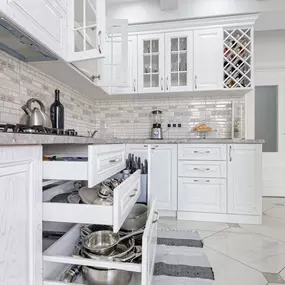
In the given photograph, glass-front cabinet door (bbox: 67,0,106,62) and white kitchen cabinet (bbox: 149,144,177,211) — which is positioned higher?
glass-front cabinet door (bbox: 67,0,106,62)

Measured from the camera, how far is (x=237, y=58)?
2619 mm

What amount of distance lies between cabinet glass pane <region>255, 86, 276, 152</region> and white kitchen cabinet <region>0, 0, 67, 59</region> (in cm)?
305

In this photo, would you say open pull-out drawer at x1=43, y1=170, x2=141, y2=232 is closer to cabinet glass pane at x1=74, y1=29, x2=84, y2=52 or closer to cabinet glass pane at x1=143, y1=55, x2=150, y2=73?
cabinet glass pane at x1=74, y1=29, x2=84, y2=52

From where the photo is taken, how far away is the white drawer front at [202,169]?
2254 millimetres

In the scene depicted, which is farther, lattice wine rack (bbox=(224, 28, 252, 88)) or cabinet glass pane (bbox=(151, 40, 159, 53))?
cabinet glass pane (bbox=(151, 40, 159, 53))

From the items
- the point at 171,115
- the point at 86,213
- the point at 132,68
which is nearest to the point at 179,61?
the point at 132,68

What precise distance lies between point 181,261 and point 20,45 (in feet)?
5.98

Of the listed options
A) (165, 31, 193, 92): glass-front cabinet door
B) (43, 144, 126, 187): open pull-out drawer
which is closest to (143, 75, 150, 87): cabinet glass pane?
→ (165, 31, 193, 92): glass-front cabinet door

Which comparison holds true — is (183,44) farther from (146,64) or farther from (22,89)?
(22,89)

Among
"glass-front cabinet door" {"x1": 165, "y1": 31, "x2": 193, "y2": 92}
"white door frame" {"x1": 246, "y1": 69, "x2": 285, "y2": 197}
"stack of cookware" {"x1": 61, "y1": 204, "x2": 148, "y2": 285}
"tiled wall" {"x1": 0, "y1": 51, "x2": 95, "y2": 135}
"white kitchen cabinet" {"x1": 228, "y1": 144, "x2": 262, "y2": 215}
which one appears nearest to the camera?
"stack of cookware" {"x1": 61, "y1": 204, "x2": 148, "y2": 285}

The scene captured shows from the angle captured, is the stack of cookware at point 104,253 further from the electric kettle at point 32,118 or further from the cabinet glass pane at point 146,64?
the cabinet glass pane at point 146,64

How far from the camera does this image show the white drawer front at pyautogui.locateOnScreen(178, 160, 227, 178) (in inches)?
88.7

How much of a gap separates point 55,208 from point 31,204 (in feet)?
0.46

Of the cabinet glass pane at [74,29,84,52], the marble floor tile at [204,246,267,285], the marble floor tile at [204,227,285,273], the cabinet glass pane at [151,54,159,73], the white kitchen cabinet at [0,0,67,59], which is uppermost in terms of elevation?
the cabinet glass pane at [151,54,159,73]
